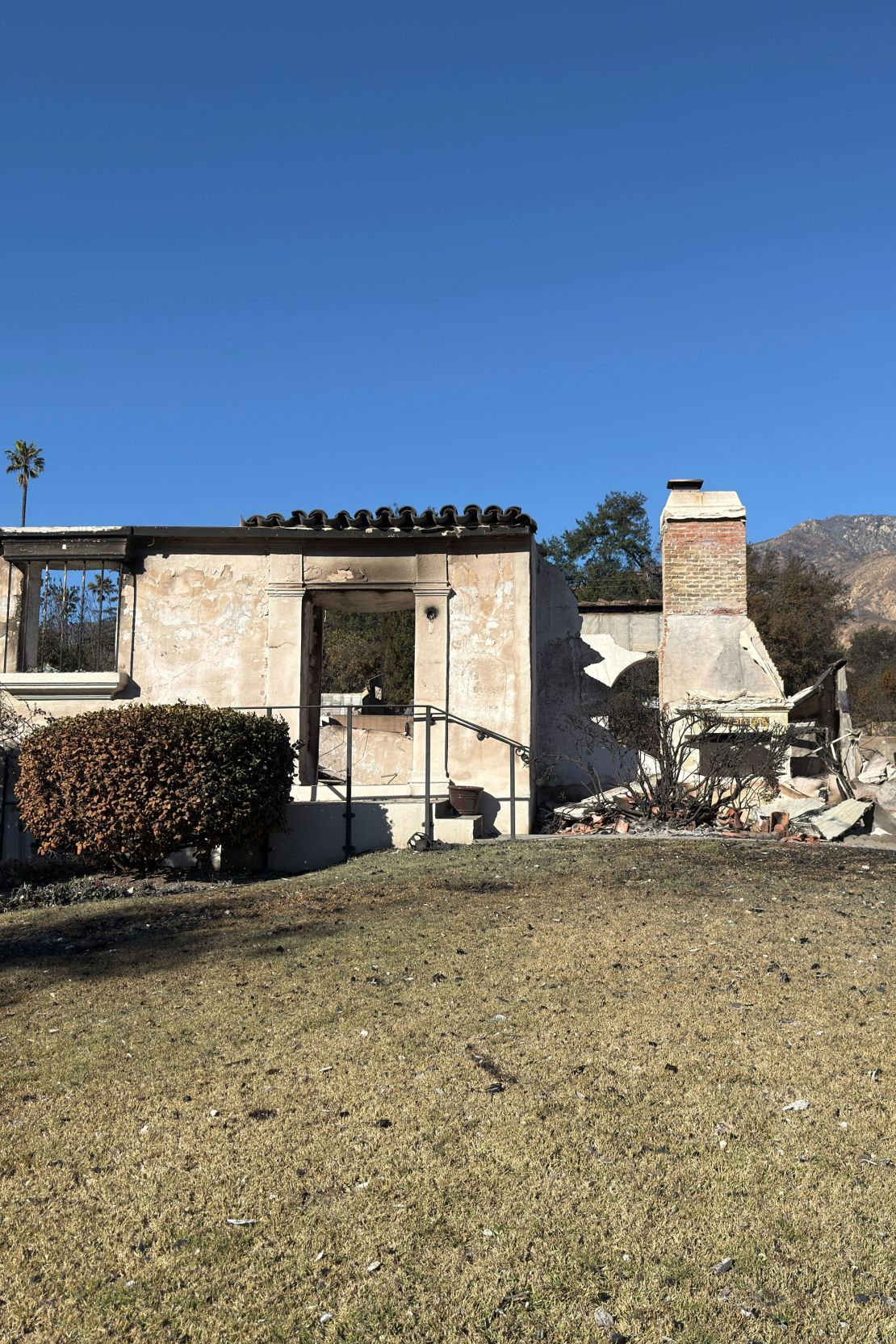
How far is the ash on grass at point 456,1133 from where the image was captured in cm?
272

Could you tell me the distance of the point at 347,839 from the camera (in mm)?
10875

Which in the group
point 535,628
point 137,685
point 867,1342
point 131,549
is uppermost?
point 131,549

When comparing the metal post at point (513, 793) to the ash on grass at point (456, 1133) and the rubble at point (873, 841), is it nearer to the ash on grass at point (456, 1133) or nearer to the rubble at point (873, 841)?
the rubble at point (873, 841)

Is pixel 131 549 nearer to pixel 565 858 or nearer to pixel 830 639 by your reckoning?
pixel 565 858

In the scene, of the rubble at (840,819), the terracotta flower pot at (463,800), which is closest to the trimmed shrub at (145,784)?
the terracotta flower pot at (463,800)

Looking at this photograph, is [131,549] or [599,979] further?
[131,549]

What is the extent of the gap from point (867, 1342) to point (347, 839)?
8612 millimetres

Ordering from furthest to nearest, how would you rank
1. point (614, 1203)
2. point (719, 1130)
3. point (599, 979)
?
point (599, 979) → point (719, 1130) → point (614, 1203)

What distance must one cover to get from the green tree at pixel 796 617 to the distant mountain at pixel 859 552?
44.6 metres

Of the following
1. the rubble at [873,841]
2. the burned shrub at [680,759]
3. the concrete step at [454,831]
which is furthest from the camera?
the burned shrub at [680,759]

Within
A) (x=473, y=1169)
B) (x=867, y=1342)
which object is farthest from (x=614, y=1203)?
(x=867, y=1342)

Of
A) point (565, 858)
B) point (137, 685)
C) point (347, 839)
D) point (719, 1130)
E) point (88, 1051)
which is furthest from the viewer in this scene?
point (137, 685)

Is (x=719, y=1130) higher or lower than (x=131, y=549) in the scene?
Result: lower

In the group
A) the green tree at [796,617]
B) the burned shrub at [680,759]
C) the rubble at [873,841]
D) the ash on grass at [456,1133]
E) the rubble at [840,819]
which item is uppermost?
the green tree at [796,617]
